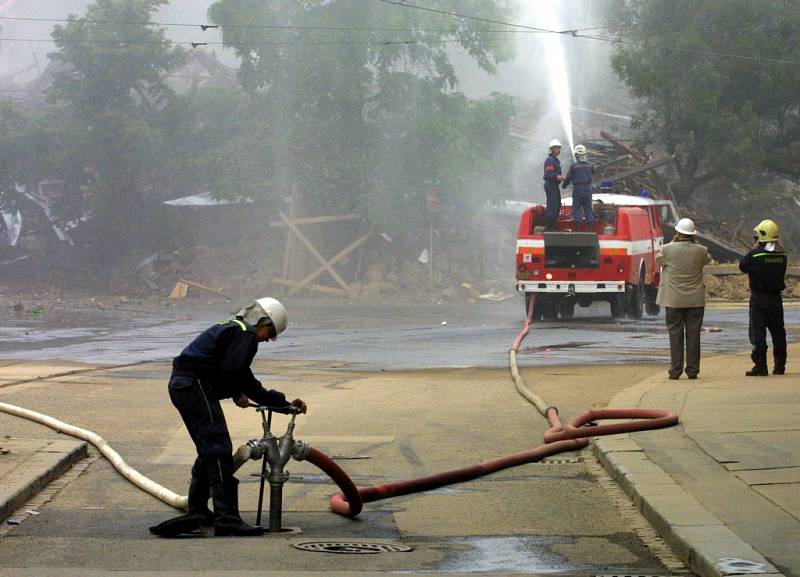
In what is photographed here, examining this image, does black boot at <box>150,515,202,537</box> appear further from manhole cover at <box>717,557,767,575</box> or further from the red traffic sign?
the red traffic sign

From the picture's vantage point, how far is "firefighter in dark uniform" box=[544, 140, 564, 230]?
24250 mm

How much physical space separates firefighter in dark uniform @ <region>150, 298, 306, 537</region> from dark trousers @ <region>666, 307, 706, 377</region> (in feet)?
24.1

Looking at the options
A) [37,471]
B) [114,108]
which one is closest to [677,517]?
[37,471]

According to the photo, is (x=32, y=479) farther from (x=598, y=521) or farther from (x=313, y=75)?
(x=313, y=75)

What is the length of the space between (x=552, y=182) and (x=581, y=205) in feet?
3.38

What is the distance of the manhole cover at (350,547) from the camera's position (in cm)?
699

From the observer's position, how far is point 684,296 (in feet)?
47.2

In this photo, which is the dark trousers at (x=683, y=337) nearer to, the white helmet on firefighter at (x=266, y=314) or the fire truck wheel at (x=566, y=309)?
the white helmet on firefighter at (x=266, y=314)

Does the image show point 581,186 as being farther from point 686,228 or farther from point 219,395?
point 219,395

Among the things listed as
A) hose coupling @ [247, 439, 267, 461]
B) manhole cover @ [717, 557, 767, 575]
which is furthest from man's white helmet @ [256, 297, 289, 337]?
manhole cover @ [717, 557, 767, 575]

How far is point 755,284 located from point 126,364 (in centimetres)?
811

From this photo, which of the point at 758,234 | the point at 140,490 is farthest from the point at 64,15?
the point at 140,490

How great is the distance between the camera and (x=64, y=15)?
58.8m

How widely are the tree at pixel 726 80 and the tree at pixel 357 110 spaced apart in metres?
4.83
